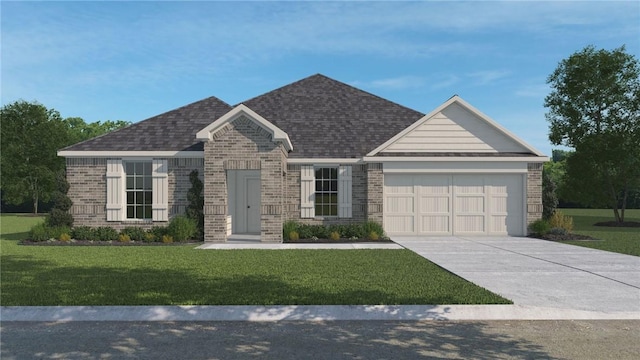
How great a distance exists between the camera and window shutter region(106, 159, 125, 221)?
1859 cm

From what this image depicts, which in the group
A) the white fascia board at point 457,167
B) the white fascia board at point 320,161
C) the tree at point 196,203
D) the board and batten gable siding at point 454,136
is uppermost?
the board and batten gable siding at point 454,136

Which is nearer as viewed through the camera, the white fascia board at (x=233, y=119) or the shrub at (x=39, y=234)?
the white fascia board at (x=233, y=119)

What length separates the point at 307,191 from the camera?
773 inches

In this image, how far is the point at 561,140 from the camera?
32.0m

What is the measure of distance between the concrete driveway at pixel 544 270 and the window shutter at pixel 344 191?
118 inches

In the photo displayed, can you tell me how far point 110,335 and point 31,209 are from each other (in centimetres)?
5102

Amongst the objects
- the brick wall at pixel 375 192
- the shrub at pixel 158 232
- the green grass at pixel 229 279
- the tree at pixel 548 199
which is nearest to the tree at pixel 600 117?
the tree at pixel 548 199

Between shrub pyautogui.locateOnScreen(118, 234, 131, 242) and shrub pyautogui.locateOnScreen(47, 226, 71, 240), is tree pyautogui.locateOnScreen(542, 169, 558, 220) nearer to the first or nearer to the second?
shrub pyautogui.locateOnScreen(118, 234, 131, 242)

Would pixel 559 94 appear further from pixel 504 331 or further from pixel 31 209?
pixel 31 209

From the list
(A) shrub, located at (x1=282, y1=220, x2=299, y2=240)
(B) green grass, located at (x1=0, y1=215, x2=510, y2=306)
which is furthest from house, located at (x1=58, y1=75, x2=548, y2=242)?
(B) green grass, located at (x1=0, y1=215, x2=510, y2=306)

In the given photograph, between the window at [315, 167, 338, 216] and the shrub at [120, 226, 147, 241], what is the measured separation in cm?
712

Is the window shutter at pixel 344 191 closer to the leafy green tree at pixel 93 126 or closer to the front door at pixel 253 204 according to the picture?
the front door at pixel 253 204

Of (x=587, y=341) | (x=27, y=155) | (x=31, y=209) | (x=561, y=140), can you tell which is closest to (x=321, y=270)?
(x=587, y=341)

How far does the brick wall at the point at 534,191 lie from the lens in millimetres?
19422
